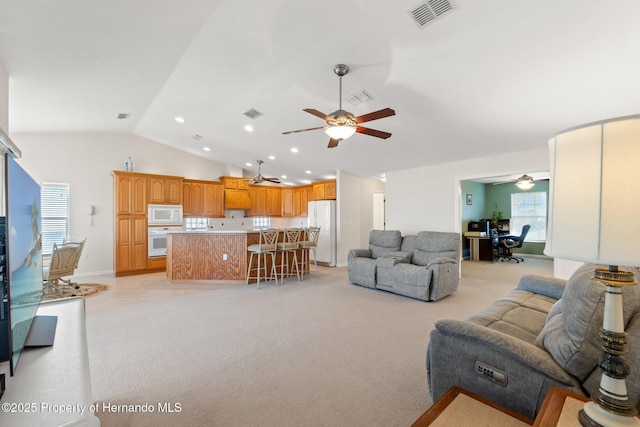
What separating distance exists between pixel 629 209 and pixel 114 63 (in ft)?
14.5

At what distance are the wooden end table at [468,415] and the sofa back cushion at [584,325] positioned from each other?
34 centimetres

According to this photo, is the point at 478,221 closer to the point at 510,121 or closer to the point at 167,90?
the point at 510,121

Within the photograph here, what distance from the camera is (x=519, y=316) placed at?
2139 millimetres

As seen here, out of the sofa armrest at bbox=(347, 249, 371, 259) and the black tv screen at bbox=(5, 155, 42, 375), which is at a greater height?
the black tv screen at bbox=(5, 155, 42, 375)

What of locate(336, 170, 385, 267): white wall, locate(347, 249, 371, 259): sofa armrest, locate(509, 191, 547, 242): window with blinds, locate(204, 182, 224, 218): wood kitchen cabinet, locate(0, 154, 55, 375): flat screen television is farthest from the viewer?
locate(509, 191, 547, 242): window with blinds

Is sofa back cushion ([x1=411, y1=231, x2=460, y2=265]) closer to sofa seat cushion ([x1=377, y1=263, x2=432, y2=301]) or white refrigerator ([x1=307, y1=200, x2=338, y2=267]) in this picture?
sofa seat cushion ([x1=377, y1=263, x2=432, y2=301])

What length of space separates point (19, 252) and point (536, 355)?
88.9 inches

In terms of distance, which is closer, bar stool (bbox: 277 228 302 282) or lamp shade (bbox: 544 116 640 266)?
lamp shade (bbox: 544 116 640 266)

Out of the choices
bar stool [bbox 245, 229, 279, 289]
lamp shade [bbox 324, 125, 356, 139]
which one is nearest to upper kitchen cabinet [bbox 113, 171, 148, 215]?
bar stool [bbox 245, 229, 279, 289]

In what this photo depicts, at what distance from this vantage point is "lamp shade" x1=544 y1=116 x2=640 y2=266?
2.36 ft

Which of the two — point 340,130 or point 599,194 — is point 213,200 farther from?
point 599,194

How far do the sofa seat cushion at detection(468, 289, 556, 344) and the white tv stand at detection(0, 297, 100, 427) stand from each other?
2.17 meters

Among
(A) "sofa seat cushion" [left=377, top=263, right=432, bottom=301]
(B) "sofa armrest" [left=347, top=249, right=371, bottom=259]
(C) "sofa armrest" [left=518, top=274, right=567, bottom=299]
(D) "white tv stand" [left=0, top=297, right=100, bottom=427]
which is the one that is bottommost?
(A) "sofa seat cushion" [left=377, top=263, right=432, bottom=301]

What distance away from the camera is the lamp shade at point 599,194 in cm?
72
